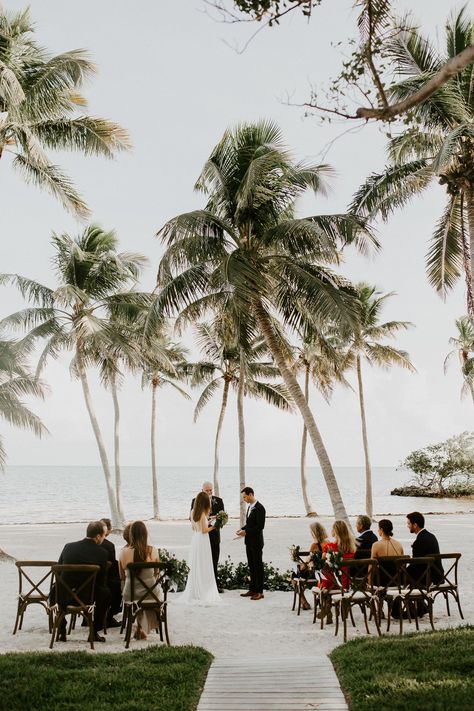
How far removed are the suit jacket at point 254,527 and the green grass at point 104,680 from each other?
3936mm

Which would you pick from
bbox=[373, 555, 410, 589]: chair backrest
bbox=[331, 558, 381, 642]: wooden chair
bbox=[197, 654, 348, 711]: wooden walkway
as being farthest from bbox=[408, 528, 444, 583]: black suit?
bbox=[197, 654, 348, 711]: wooden walkway

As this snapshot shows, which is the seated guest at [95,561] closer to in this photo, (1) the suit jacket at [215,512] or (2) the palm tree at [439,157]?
(1) the suit jacket at [215,512]

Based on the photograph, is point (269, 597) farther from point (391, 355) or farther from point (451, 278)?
point (391, 355)

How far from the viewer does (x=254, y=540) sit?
1123 cm

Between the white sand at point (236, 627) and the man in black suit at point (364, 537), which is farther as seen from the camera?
the man in black suit at point (364, 537)

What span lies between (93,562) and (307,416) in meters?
7.19

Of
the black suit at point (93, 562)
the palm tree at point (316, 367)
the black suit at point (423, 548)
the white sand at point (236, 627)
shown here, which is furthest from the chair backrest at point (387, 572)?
the palm tree at point (316, 367)

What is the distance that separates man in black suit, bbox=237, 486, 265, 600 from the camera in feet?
37.0

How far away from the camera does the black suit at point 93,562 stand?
841 cm

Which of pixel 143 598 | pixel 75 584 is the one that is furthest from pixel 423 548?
pixel 75 584

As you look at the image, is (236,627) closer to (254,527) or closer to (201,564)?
(201,564)

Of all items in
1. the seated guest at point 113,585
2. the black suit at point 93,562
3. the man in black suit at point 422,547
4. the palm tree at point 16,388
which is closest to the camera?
the black suit at point 93,562

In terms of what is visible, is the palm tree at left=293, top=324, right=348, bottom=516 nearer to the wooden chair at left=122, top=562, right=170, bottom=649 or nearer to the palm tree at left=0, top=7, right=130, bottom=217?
the palm tree at left=0, top=7, right=130, bottom=217

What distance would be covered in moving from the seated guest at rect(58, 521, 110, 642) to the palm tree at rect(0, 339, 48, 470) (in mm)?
12875
